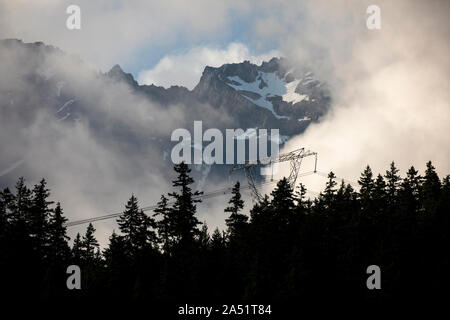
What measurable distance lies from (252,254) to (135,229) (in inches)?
650

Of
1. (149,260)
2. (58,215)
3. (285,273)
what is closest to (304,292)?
(285,273)

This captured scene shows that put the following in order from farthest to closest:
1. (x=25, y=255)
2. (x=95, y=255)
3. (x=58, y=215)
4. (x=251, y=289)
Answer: (x=95, y=255)
(x=58, y=215)
(x=25, y=255)
(x=251, y=289)

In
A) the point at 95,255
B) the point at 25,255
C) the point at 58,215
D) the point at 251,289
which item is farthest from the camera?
the point at 95,255

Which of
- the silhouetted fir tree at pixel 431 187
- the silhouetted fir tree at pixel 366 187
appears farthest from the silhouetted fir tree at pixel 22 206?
the silhouetted fir tree at pixel 431 187

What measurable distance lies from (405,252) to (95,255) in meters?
46.5

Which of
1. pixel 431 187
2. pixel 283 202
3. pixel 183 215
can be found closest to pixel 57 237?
pixel 183 215

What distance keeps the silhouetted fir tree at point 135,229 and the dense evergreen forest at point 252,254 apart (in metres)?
0.13

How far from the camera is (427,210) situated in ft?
250

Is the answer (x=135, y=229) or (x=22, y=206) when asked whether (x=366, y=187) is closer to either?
(x=135, y=229)

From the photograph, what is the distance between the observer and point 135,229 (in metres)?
72.9

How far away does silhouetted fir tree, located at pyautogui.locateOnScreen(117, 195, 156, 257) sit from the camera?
236ft

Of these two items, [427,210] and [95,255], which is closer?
[427,210]
